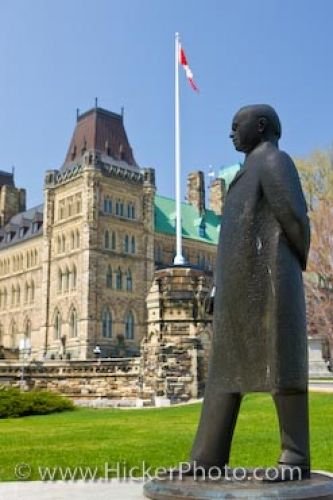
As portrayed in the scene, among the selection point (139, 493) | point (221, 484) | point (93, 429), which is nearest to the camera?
point (221, 484)

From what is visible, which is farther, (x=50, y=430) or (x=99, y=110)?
(x=99, y=110)

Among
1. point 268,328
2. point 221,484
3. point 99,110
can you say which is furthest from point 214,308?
point 99,110

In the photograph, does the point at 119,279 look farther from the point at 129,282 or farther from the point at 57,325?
the point at 57,325

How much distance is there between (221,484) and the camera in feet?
15.0

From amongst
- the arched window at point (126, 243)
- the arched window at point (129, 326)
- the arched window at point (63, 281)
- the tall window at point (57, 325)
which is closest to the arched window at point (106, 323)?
the arched window at point (129, 326)

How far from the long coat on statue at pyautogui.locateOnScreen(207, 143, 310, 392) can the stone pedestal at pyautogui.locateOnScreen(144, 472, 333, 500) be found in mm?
634

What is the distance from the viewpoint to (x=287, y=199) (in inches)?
193

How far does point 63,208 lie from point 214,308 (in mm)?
58299

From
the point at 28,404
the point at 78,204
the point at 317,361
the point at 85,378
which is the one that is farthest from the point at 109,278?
the point at 28,404

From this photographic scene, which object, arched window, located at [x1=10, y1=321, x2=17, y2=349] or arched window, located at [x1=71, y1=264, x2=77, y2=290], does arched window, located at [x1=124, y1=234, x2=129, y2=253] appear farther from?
arched window, located at [x1=10, y1=321, x2=17, y2=349]

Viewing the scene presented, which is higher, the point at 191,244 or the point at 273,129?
the point at 191,244

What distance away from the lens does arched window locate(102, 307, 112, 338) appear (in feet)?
190

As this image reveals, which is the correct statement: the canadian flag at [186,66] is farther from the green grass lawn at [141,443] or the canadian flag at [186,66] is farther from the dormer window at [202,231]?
the dormer window at [202,231]

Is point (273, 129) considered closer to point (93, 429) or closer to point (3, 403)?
point (93, 429)
